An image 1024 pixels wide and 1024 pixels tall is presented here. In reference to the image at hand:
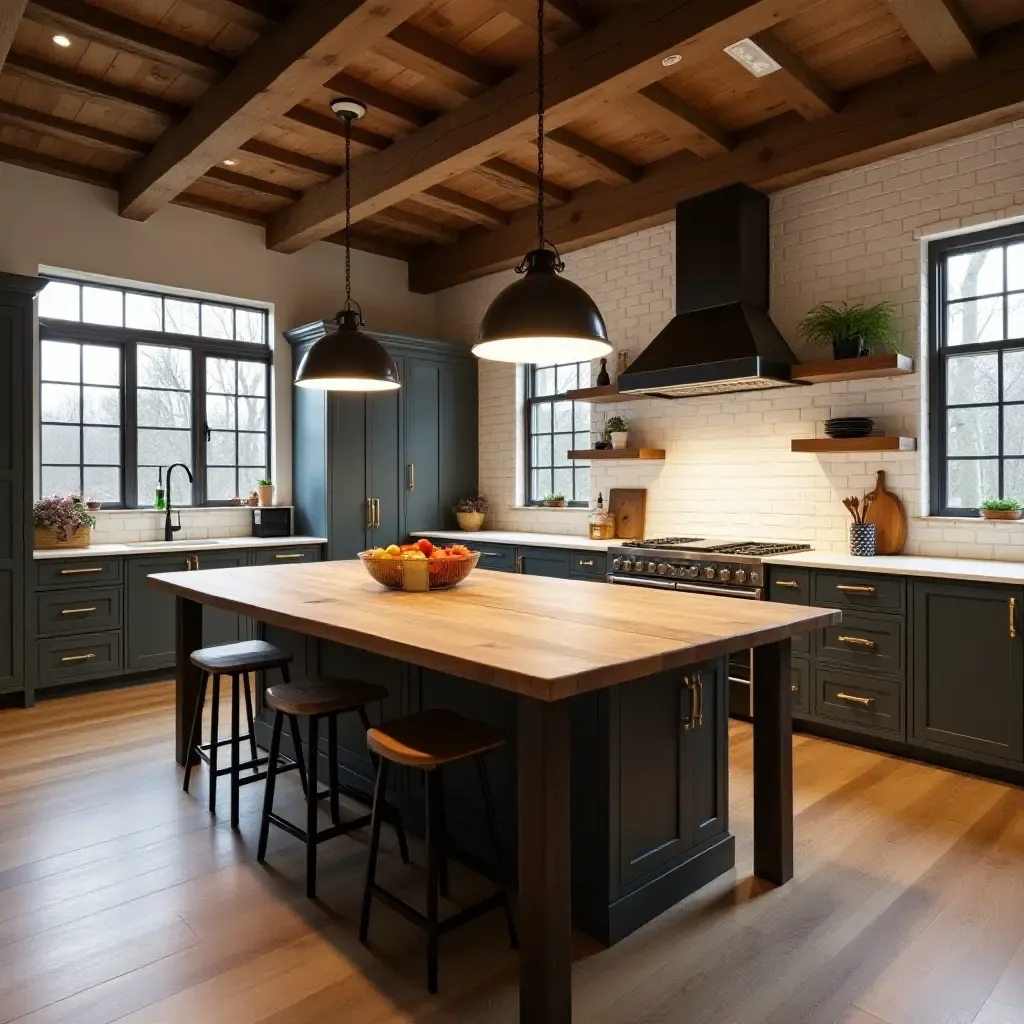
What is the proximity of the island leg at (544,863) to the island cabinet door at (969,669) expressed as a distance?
2.50m

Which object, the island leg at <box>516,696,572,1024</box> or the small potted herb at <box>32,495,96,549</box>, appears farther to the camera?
the small potted herb at <box>32,495,96,549</box>

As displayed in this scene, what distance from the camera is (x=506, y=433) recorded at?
6617 mm

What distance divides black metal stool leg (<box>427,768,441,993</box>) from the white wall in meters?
4.52

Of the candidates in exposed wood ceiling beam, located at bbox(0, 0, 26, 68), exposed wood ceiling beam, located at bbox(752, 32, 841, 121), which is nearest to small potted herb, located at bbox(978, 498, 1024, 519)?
exposed wood ceiling beam, located at bbox(752, 32, 841, 121)

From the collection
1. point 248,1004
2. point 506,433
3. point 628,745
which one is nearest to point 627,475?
point 506,433

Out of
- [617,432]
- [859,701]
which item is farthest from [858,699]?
[617,432]

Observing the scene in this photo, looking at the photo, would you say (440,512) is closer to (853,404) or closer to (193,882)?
(853,404)

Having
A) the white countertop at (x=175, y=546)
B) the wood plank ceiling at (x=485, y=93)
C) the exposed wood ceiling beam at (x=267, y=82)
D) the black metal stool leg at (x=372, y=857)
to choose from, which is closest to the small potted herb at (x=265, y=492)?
the white countertop at (x=175, y=546)

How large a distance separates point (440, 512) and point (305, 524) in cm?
113

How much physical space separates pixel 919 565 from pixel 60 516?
4913 mm

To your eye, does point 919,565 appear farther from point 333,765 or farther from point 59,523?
point 59,523

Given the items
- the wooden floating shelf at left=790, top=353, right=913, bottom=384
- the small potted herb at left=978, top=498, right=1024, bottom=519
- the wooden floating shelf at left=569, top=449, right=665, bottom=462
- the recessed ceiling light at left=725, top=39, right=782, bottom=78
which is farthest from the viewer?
the wooden floating shelf at left=569, top=449, right=665, bottom=462

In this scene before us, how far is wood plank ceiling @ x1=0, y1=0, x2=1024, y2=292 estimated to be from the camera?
3.37 m

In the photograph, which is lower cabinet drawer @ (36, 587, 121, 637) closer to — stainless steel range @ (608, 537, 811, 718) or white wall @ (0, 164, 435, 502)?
white wall @ (0, 164, 435, 502)
